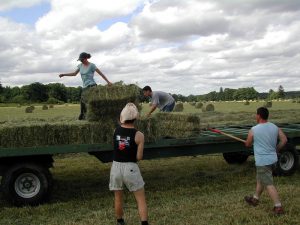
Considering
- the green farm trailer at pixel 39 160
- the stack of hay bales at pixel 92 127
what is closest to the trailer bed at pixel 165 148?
the green farm trailer at pixel 39 160

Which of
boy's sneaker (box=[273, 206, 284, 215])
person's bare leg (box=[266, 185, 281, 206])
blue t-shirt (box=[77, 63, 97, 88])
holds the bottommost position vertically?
boy's sneaker (box=[273, 206, 284, 215])

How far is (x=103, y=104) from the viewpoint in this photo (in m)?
7.86

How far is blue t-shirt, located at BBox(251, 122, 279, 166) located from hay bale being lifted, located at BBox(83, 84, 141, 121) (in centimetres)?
238

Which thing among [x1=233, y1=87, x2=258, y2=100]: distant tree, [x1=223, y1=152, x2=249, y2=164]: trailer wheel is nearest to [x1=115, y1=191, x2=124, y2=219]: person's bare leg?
[x1=223, y1=152, x2=249, y2=164]: trailer wheel

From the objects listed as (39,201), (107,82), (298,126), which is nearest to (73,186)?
(39,201)

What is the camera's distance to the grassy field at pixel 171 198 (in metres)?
6.25

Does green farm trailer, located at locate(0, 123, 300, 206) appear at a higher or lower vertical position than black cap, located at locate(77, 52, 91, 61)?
lower

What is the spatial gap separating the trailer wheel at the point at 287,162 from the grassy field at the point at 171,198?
21 cm

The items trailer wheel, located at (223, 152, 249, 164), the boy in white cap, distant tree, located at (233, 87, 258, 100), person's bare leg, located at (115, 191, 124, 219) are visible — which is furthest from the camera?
distant tree, located at (233, 87, 258, 100)

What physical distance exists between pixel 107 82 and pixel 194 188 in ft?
8.30

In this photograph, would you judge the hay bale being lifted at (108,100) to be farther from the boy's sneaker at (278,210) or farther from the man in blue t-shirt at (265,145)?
the boy's sneaker at (278,210)

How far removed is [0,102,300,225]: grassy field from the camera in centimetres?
625

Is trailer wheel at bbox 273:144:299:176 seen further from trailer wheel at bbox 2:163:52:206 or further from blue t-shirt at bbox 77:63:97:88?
trailer wheel at bbox 2:163:52:206

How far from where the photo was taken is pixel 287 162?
32.0ft
